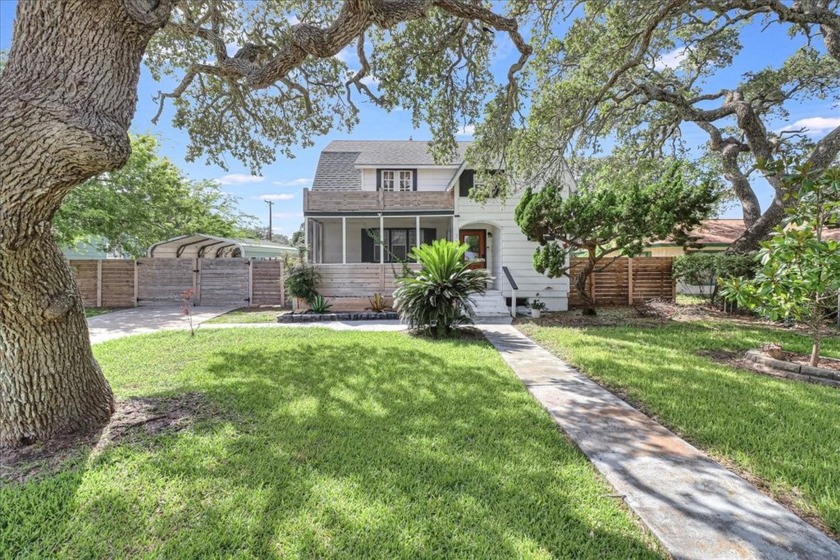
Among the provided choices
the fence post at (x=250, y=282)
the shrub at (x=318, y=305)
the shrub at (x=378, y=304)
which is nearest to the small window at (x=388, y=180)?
the shrub at (x=378, y=304)

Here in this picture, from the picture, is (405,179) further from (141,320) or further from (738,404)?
(738,404)

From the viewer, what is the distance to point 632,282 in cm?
1332

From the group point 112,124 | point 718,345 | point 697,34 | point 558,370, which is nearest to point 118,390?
point 112,124

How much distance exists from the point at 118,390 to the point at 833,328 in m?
14.2

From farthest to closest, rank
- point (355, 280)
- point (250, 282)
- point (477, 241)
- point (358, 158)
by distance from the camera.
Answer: point (358, 158) < point (477, 241) < point (250, 282) < point (355, 280)

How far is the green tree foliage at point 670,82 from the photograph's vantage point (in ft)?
26.4

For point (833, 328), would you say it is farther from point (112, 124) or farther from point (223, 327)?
point (223, 327)

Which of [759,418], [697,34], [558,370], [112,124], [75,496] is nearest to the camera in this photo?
[75,496]

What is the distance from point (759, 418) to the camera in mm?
3781

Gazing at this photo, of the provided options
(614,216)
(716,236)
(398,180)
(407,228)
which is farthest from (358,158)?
(716,236)

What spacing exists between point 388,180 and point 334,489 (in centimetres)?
1430

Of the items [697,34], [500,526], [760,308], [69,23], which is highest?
[697,34]

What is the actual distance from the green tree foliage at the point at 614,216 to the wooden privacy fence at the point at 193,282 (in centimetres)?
951

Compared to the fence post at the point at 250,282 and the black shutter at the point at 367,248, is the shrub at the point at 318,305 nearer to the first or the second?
the fence post at the point at 250,282
